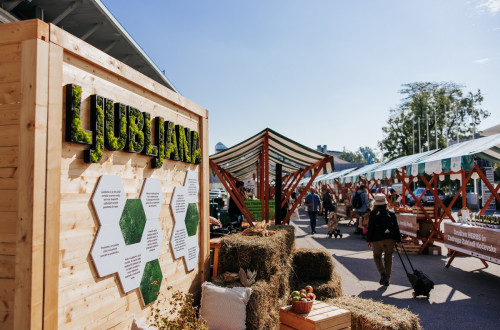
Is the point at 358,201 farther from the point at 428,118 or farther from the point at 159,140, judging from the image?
the point at 428,118

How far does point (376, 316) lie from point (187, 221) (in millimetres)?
2732

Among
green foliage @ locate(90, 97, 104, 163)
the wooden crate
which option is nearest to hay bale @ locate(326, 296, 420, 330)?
the wooden crate

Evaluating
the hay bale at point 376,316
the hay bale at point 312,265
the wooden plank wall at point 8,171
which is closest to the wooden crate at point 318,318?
the hay bale at point 376,316

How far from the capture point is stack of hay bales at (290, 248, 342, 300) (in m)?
6.21

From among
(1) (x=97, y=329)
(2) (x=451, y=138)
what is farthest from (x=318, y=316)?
(2) (x=451, y=138)

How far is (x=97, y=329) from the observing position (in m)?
2.98

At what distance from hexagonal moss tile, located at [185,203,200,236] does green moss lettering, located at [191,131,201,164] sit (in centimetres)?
66

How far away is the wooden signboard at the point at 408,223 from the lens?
11047mm

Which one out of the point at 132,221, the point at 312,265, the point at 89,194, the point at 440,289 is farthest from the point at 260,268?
the point at 440,289

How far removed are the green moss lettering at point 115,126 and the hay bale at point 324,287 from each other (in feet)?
13.6

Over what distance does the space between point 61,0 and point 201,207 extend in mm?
8271

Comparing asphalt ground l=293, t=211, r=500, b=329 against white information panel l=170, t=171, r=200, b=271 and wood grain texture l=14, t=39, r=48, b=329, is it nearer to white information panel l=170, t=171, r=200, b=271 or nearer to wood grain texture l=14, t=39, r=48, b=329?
white information panel l=170, t=171, r=200, b=271

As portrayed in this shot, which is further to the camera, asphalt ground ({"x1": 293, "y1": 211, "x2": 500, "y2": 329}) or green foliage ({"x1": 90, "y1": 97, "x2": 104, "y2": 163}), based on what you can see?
asphalt ground ({"x1": 293, "y1": 211, "x2": 500, "y2": 329})

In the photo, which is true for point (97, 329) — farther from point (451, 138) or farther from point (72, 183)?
point (451, 138)
